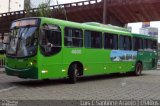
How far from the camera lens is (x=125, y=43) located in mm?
23234

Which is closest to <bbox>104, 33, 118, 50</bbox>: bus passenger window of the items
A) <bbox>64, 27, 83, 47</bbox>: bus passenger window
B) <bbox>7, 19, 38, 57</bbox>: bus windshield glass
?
<bbox>64, 27, 83, 47</bbox>: bus passenger window

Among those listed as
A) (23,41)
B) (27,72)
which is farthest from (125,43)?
(27,72)

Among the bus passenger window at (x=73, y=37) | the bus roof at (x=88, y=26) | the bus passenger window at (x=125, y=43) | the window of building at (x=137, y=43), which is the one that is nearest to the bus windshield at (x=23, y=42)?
the bus roof at (x=88, y=26)

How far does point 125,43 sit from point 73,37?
616cm

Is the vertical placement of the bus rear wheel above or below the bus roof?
below

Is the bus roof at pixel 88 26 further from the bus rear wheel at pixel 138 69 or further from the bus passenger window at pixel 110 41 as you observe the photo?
the bus rear wheel at pixel 138 69

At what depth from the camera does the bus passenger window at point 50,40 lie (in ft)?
52.1

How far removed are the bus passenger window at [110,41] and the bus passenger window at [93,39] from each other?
679 mm

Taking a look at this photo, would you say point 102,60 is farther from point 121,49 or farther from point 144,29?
point 144,29

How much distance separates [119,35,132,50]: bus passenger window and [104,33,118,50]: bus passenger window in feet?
2.18

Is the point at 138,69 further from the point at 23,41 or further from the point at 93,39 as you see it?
the point at 23,41

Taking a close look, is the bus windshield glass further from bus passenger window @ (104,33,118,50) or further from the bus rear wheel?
the bus rear wheel

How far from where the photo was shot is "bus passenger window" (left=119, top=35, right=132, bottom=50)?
74.0ft

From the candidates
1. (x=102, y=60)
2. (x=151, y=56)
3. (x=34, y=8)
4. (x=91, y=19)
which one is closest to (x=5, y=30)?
(x=91, y=19)
